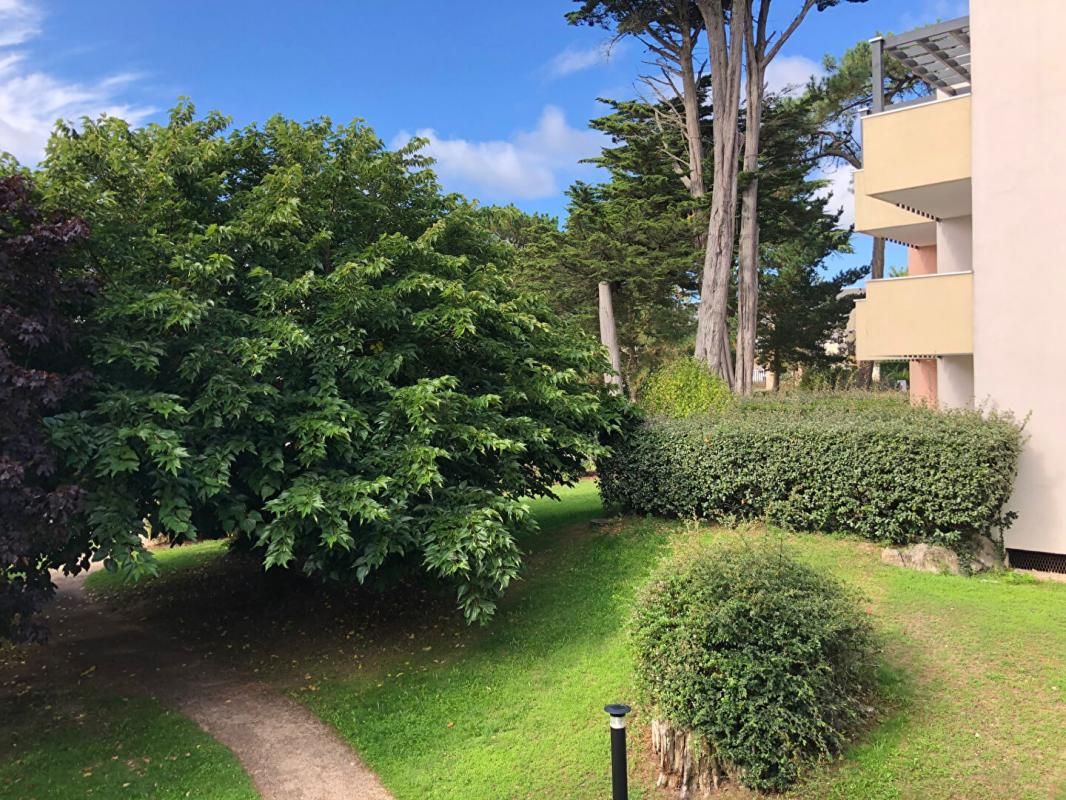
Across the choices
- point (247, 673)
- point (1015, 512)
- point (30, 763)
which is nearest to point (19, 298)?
point (30, 763)

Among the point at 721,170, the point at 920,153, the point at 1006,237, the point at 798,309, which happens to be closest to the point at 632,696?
the point at 1006,237

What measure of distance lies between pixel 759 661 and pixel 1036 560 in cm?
661

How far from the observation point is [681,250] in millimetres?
19891

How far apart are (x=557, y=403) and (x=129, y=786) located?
5389mm

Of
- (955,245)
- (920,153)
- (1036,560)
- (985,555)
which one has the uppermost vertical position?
(920,153)

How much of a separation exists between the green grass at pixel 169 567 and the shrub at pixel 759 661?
832 centimetres

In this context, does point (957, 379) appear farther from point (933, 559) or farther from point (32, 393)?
point (32, 393)

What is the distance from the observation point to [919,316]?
399 inches

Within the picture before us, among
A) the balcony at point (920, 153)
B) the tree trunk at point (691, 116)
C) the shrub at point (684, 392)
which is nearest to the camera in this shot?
the balcony at point (920, 153)

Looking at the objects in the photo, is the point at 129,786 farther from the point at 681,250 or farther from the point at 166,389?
the point at 681,250

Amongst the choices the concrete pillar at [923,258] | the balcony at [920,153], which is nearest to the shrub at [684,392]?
the balcony at [920,153]

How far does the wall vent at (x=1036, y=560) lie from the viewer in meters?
8.85

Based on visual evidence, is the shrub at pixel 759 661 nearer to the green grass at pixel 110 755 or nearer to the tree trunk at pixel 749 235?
the green grass at pixel 110 755

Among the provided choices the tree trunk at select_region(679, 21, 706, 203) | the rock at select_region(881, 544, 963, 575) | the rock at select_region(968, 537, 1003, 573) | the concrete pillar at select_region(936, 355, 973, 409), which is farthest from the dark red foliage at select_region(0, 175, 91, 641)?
the tree trunk at select_region(679, 21, 706, 203)
